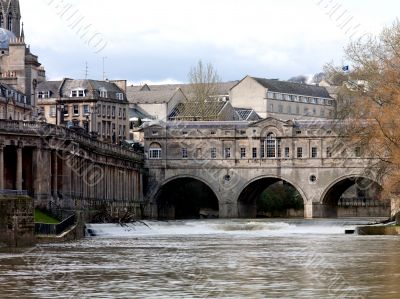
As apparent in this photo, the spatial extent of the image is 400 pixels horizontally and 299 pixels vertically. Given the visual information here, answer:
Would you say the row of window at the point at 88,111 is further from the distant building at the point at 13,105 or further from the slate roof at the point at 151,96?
the distant building at the point at 13,105

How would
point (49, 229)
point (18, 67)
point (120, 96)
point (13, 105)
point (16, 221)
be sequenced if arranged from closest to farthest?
point (16, 221), point (49, 229), point (13, 105), point (18, 67), point (120, 96)

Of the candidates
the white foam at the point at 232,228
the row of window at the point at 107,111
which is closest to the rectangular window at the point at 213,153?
the row of window at the point at 107,111

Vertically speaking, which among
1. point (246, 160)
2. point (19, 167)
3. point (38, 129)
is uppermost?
point (38, 129)

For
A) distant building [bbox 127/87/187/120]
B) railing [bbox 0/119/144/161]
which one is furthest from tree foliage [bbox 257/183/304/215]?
railing [bbox 0/119/144/161]

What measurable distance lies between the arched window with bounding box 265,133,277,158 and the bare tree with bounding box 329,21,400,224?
40.5 meters

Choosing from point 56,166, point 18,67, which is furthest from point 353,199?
point 56,166

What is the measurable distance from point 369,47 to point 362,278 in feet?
171

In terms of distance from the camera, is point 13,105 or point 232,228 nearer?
point 232,228

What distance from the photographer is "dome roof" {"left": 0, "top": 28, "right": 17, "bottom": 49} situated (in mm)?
140250

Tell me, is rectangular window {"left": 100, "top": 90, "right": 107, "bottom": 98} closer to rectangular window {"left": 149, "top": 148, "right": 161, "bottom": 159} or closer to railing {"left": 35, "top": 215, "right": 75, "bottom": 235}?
rectangular window {"left": 149, "top": 148, "right": 161, "bottom": 159}

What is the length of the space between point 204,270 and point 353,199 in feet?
361

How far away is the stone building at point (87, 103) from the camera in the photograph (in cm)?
15175

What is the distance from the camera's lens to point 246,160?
447 ft

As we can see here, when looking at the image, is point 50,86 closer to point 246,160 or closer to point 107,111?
point 107,111
